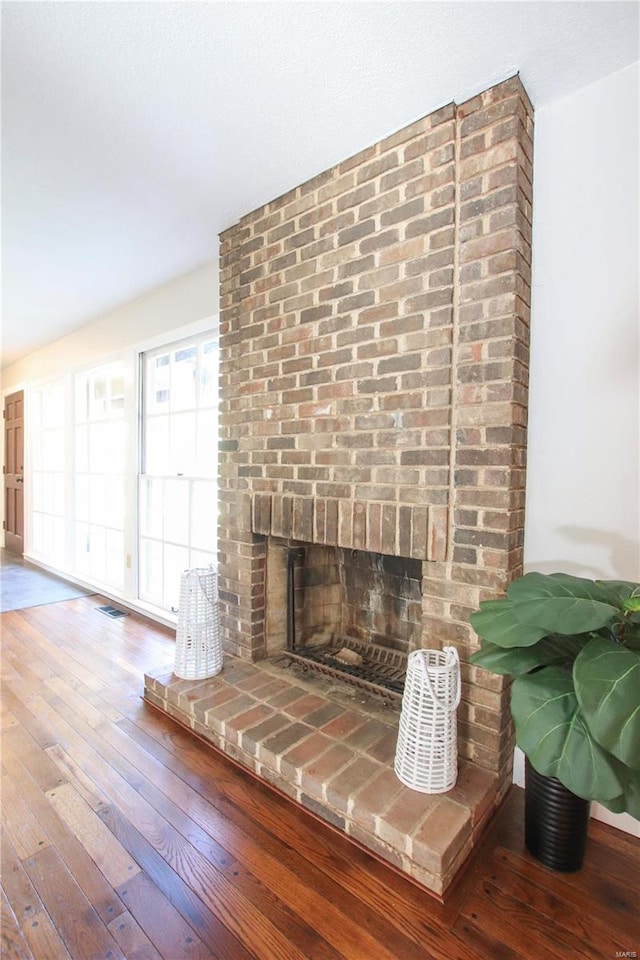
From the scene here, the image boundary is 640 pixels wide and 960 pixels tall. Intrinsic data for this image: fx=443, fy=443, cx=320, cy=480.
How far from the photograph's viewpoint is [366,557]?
236 centimetres

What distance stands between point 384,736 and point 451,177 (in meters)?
2.12

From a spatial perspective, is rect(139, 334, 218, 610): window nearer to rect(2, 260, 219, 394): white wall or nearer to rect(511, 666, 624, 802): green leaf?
rect(2, 260, 219, 394): white wall

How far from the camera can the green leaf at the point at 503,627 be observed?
45.1 inches

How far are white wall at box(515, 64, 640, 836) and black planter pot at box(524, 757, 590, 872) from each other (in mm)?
294

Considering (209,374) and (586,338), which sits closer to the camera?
(586,338)

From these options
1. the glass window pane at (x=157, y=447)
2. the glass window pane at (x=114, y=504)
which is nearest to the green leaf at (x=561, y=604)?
the glass window pane at (x=157, y=447)

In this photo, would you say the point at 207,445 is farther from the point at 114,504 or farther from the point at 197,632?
the point at 114,504

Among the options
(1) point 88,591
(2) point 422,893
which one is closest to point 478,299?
(2) point 422,893

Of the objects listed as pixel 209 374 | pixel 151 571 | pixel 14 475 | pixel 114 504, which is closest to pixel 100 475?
pixel 114 504

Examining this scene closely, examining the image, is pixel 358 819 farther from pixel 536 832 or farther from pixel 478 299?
pixel 478 299

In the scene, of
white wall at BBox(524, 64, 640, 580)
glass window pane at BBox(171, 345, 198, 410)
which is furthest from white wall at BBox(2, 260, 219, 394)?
white wall at BBox(524, 64, 640, 580)

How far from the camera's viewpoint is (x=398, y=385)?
5.71ft

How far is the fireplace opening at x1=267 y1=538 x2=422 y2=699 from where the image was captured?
87.1 inches

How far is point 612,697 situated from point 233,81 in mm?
2138
